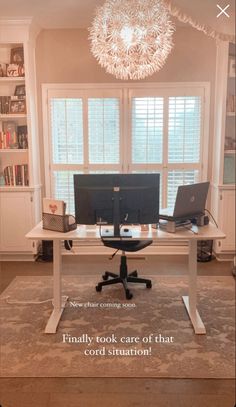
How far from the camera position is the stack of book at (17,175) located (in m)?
2.94

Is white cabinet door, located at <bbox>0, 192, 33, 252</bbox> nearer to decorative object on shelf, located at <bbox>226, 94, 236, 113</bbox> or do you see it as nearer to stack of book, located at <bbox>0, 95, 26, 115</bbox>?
stack of book, located at <bbox>0, 95, 26, 115</bbox>

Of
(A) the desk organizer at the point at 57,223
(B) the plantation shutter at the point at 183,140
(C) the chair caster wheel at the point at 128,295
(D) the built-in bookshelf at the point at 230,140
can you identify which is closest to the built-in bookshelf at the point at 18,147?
(A) the desk organizer at the point at 57,223

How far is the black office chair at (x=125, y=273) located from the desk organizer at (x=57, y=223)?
0.41 metres

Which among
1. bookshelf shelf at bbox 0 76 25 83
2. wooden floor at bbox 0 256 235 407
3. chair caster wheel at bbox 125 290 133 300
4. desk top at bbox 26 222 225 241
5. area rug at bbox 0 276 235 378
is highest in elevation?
bookshelf shelf at bbox 0 76 25 83

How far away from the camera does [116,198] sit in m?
1.87

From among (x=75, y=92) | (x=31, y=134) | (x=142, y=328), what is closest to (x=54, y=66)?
(x=75, y=92)

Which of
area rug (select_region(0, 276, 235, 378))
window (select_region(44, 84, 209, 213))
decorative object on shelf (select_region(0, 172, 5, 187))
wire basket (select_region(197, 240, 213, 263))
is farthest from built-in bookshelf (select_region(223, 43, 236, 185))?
decorative object on shelf (select_region(0, 172, 5, 187))

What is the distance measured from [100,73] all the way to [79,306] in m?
2.24

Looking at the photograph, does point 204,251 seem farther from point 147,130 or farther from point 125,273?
point 147,130

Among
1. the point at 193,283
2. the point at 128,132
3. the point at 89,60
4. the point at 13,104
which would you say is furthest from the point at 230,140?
the point at 13,104

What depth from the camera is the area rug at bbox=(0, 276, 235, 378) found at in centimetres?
175

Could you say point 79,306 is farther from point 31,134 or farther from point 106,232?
point 31,134

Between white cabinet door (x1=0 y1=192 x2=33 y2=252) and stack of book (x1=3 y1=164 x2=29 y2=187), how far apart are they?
4.0 inches

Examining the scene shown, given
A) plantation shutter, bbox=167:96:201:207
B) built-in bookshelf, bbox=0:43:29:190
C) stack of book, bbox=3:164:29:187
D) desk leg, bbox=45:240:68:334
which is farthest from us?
plantation shutter, bbox=167:96:201:207
